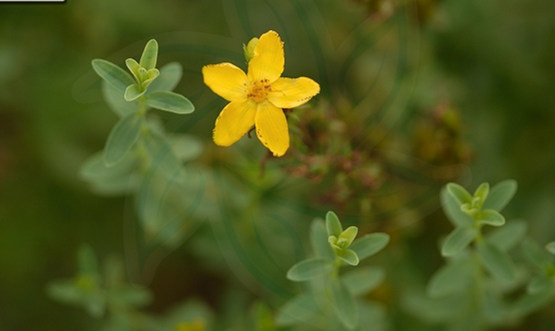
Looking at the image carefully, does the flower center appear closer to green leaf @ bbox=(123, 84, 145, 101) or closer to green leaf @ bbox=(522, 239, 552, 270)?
green leaf @ bbox=(123, 84, 145, 101)

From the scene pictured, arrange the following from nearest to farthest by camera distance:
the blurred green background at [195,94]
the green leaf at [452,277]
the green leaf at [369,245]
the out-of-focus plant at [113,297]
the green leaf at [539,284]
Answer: the green leaf at [369,245]
the green leaf at [539,284]
the green leaf at [452,277]
the out-of-focus plant at [113,297]
the blurred green background at [195,94]

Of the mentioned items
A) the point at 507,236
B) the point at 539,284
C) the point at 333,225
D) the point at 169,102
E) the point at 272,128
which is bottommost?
the point at 539,284

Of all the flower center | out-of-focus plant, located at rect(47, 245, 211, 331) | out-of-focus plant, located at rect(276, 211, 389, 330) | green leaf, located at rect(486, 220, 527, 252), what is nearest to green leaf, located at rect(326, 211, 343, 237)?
out-of-focus plant, located at rect(276, 211, 389, 330)

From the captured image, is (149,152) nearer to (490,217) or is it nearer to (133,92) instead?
(133,92)

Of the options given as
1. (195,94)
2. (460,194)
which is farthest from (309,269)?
(195,94)

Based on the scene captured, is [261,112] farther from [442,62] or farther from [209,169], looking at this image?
[442,62]

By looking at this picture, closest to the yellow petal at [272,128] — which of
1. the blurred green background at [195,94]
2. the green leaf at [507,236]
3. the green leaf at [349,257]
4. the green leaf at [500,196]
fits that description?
the green leaf at [349,257]

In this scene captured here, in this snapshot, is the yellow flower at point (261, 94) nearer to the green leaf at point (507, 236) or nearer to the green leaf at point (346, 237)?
the green leaf at point (346, 237)

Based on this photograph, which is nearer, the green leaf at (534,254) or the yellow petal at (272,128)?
the yellow petal at (272,128)
